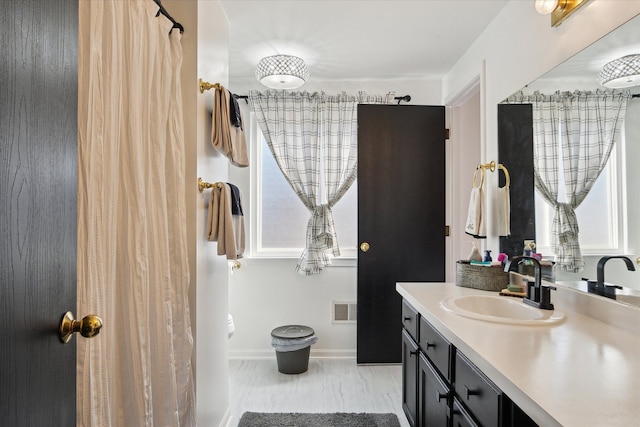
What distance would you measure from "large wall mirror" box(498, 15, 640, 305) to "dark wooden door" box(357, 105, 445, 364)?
127 cm

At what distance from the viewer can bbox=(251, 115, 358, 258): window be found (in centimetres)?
329

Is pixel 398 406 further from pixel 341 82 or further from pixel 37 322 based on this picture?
pixel 341 82

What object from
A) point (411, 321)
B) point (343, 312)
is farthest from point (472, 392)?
point (343, 312)

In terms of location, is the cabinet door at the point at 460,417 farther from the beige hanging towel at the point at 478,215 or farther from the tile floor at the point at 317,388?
the beige hanging towel at the point at 478,215

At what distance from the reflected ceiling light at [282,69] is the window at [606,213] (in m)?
1.96

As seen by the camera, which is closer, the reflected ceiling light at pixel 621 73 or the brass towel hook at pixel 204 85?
the reflected ceiling light at pixel 621 73

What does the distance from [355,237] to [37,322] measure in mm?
2778

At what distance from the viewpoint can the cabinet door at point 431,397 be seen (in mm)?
1416

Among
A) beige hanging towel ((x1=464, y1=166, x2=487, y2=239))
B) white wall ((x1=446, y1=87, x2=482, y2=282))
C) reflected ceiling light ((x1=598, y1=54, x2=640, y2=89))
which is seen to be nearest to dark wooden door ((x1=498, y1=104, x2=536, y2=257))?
beige hanging towel ((x1=464, y1=166, x2=487, y2=239))

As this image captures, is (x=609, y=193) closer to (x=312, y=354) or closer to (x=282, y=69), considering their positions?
(x=282, y=69)

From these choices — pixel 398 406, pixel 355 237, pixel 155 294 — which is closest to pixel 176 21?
pixel 155 294

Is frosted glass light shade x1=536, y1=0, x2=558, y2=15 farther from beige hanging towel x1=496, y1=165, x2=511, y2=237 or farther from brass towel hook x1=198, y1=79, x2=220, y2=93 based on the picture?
brass towel hook x1=198, y1=79, x2=220, y2=93

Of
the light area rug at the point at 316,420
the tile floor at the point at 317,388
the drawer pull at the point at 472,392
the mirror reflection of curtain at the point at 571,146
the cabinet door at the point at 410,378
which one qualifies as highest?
the mirror reflection of curtain at the point at 571,146

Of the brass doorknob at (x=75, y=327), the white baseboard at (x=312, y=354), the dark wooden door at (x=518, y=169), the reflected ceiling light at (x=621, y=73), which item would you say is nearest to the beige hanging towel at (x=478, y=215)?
the dark wooden door at (x=518, y=169)
